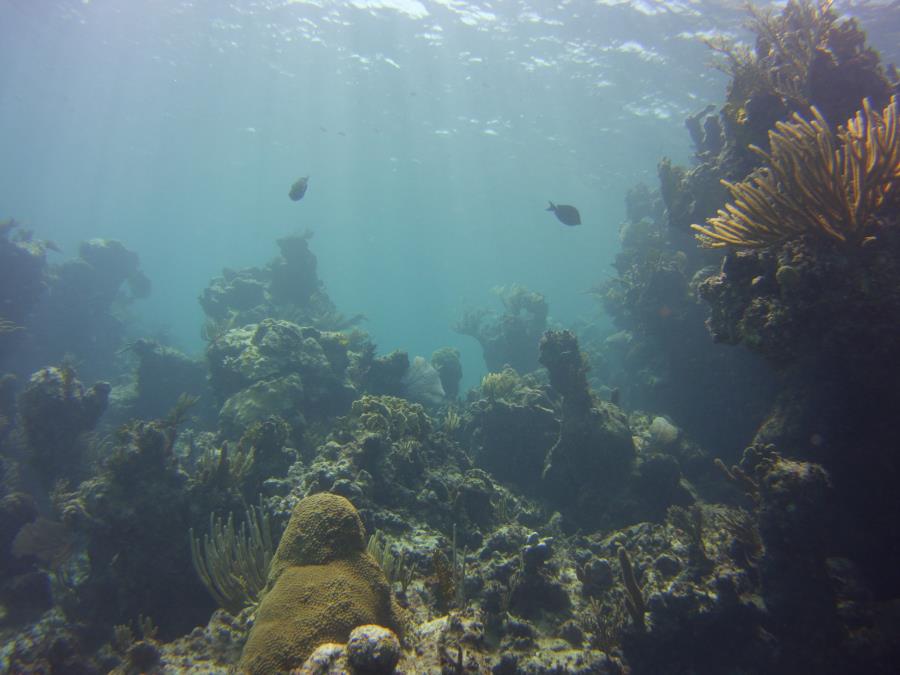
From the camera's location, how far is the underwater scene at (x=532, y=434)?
166 inches

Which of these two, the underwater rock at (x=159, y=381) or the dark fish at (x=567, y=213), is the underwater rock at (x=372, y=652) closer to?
the dark fish at (x=567, y=213)

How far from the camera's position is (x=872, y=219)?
4.42 m

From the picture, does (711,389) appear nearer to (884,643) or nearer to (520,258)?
(884,643)

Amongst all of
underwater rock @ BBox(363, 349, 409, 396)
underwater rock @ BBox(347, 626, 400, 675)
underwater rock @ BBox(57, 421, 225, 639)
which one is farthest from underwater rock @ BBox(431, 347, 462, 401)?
underwater rock @ BBox(347, 626, 400, 675)

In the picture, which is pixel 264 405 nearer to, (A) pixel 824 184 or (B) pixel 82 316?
(A) pixel 824 184

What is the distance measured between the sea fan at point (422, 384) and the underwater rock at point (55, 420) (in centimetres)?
785

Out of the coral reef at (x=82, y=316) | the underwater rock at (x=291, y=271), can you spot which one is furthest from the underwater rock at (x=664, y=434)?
the coral reef at (x=82, y=316)

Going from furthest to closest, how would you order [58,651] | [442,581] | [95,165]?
[95,165] → [58,651] → [442,581]

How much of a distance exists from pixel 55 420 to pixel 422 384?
352 inches

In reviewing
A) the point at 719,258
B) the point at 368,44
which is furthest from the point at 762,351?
the point at 368,44

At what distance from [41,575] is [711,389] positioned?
46.0 feet

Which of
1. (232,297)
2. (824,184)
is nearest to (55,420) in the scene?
(232,297)

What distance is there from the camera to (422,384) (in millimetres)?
13617

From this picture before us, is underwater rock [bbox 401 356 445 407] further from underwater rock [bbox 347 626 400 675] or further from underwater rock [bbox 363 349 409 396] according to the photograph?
underwater rock [bbox 347 626 400 675]
